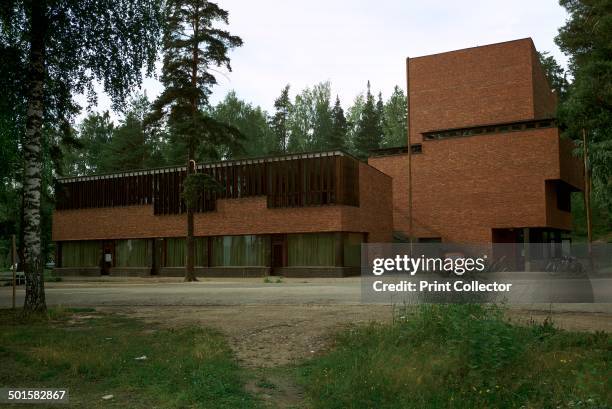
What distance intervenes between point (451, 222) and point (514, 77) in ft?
43.2

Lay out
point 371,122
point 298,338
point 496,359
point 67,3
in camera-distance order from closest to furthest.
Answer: point 496,359 < point 298,338 < point 67,3 < point 371,122

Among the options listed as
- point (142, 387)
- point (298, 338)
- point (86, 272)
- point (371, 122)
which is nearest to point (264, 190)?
point (86, 272)

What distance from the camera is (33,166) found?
13.3 m

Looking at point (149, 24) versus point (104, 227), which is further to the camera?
point (104, 227)

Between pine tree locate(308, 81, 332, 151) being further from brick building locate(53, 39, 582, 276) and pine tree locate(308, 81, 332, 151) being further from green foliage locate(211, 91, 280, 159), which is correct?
brick building locate(53, 39, 582, 276)

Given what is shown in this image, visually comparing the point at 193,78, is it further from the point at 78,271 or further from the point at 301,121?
the point at 301,121

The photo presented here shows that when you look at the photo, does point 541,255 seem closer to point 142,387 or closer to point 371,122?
point 142,387

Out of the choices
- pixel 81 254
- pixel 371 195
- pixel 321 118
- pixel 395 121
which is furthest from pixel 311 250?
pixel 395 121

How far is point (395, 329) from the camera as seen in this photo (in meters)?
9.12

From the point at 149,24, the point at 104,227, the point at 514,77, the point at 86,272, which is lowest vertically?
the point at 86,272

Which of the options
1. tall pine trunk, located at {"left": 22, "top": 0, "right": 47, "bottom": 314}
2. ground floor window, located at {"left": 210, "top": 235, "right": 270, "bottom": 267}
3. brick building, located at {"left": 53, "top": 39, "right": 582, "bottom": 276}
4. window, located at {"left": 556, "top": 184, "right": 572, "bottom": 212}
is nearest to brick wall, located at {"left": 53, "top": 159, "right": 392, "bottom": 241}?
brick building, located at {"left": 53, "top": 39, "right": 582, "bottom": 276}

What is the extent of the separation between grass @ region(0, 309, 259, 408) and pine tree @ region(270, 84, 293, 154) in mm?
65774

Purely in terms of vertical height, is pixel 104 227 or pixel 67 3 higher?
pixel 67 3

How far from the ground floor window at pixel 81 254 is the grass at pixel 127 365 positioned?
33.5 meters
